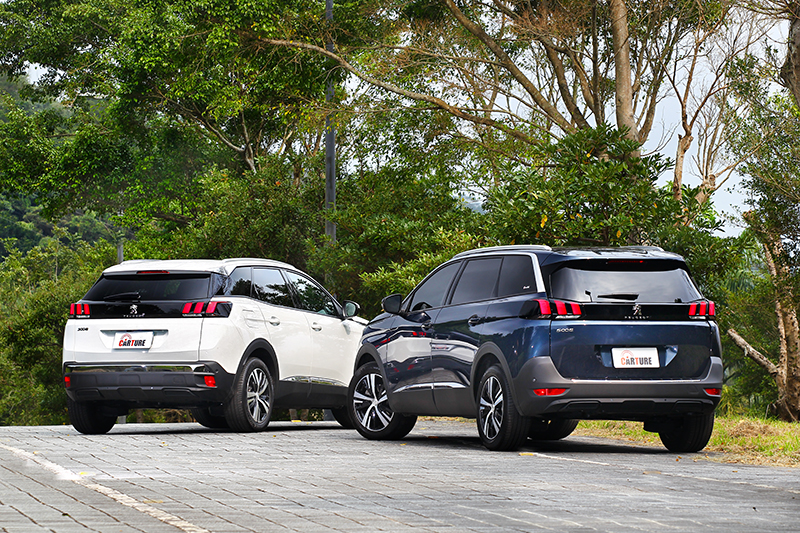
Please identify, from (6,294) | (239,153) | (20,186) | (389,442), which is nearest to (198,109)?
(239,153)

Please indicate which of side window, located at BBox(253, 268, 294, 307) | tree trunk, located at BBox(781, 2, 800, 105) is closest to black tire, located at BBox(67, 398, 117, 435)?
side window, located at BBox(253, 268, 294, 307)

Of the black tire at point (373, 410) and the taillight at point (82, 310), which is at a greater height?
the taillight at point (82, 310)

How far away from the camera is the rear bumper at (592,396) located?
8930mm

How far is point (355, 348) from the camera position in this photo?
14016 mm

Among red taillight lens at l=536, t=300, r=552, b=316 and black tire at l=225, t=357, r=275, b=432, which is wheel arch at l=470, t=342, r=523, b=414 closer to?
red taillight lens at l=536, t=300, r=552, b=316

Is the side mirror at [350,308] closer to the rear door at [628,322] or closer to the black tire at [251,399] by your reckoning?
the black tire at [251,399]

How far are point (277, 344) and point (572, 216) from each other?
4190 millimetres

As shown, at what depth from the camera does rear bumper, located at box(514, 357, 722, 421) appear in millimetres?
8930

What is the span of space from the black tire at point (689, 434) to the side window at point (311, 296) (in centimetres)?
485

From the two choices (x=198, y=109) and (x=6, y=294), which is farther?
(x=6, y=294)

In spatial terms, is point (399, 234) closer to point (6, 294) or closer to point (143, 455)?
point (143, 455)

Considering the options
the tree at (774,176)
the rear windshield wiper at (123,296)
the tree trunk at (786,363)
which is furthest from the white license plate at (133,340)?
the tree trunk at (786,363)

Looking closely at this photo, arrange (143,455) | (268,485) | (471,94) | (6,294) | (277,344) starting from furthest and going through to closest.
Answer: (6,294) < (471,94) < (277,344) < (143,455) < (268,485)

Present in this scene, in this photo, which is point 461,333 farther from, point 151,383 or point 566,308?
point 151,383
